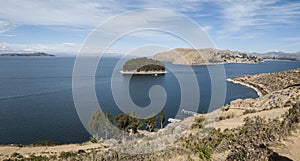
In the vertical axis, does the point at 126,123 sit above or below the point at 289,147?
below

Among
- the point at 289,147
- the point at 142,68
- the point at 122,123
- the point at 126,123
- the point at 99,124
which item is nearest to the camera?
the point at 289,147

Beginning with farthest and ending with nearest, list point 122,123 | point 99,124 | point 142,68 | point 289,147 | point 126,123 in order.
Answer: point 142,68, point 126,123, point 122,123, point 99,124, point 289,147

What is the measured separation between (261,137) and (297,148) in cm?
88

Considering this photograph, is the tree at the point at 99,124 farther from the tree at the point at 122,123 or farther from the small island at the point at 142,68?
the small island at the point at 142,68

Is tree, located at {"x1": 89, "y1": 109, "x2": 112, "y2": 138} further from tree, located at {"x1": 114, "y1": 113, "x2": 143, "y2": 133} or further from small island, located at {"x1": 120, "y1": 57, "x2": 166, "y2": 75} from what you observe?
small island, located at {"x1": 120, "y1": 57, "x2": 166, "y2": 75}

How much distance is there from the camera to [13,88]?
146 feet

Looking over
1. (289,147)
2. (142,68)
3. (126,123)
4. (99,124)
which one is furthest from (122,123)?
(142,68)

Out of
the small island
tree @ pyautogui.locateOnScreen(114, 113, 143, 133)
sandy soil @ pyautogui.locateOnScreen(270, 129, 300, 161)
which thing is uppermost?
the small island

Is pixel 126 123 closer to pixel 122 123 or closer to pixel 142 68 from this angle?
pixel 122 123

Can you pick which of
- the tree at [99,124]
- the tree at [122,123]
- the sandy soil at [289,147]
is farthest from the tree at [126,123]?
the sandy soil at [289,147]

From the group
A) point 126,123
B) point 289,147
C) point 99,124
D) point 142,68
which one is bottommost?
point 126,123

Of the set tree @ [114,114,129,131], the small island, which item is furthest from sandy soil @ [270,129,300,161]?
the small island

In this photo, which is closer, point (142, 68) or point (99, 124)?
point (99, 124)

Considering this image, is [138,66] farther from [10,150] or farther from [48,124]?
[10,150]
